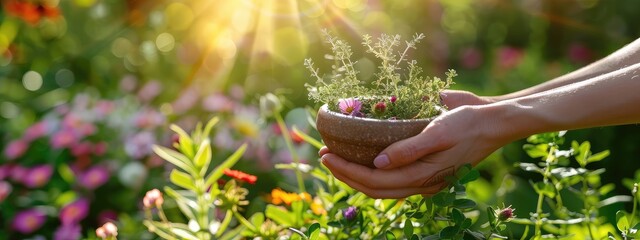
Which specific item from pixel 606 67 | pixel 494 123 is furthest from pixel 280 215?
pixel 606 67

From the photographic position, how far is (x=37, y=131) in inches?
97.2

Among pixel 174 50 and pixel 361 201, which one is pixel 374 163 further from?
pixel 174 50

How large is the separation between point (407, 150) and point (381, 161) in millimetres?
37

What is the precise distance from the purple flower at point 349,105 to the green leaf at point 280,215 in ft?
0.79

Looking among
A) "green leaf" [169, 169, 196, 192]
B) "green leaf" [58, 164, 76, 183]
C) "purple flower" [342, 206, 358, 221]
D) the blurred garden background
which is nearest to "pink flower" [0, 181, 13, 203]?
the blurred garden background

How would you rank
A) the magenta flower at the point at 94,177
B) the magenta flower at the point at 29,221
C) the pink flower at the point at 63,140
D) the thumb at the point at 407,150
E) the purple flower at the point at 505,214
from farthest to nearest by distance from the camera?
the pink flower at the point at 63,140 → the magenta flower at the point at 94,177 → the magenta flower at the point at 29,221 → the purple flower at the point at 505,214 → the thumb at the point at 407,150

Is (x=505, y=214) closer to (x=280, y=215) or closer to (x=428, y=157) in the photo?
(x=428, y=157)

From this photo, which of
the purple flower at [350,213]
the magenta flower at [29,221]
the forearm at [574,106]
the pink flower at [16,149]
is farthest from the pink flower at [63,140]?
the forearm at [574,106]

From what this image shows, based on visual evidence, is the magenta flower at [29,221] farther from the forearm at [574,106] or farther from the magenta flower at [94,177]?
the forearm at [574,106]

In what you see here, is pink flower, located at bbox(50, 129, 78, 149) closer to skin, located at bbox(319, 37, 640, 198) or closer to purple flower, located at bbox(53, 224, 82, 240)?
purple flower, located at bbox(53, 224, 82, 240)

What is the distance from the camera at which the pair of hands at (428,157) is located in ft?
3.09

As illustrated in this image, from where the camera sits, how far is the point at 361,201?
4.16 ft

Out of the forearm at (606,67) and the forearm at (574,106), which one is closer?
the forearm at (574,106)

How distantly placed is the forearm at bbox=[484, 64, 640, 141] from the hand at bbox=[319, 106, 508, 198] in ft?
0.07
